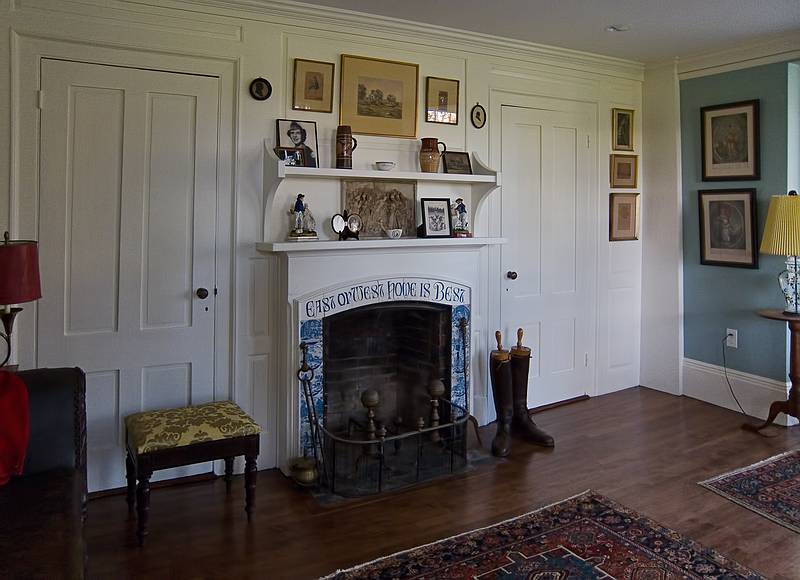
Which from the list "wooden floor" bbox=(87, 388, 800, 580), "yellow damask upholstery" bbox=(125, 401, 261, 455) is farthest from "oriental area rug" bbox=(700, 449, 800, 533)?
"yellow damask upholstery" bbox=(125, 401, 261, 455)

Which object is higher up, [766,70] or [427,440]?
[766,70]

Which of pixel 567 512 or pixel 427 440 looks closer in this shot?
pixel 567 512

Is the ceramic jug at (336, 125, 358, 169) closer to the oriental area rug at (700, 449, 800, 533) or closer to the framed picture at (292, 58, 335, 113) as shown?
the framed picture at (292, 58, 335, 113)

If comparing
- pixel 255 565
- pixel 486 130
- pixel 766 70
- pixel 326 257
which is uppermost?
pixel 766 70

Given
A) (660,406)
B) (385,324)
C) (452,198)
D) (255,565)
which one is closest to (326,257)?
(385,324)

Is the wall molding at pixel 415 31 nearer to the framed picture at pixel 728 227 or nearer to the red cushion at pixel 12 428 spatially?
the framed picture at pixel 728 227

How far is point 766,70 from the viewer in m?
4.32

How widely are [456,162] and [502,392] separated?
1.49m

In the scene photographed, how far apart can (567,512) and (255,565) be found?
1.46m

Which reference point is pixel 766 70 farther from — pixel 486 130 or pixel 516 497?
pixel 516 497

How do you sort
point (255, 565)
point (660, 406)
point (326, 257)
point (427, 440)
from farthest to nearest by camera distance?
1. point (660, 406)
2. point (427, 440)
3. point (326, 257)
4. point (255, 565)

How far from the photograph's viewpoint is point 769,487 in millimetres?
3309

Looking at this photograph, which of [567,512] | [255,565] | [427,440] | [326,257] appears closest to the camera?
[255,565]

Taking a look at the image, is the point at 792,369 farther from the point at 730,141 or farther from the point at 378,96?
the point at 378,96
